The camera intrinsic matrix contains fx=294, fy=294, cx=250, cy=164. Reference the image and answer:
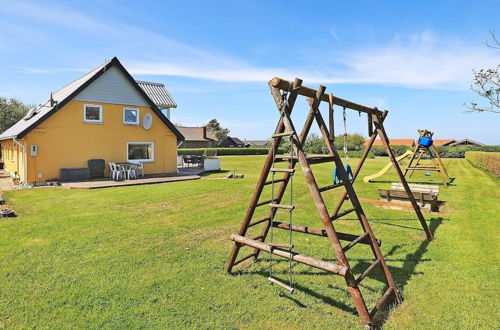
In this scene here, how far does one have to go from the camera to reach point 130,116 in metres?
16.9

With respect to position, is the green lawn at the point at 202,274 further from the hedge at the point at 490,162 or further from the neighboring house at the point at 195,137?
the neighboring house at the point at 195,137

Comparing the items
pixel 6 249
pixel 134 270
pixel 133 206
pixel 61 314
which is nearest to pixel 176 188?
pixel 133 206

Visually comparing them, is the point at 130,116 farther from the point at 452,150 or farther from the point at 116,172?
the point at 452,150

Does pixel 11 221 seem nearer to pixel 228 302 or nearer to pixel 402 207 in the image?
pixel 228 302

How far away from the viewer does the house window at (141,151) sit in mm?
17059

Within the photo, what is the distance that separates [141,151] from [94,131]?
2894 mm

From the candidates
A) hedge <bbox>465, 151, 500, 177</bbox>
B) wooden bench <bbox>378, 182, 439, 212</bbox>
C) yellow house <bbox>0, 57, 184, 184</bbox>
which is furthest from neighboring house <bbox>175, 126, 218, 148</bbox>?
wooden bench <bbox>378, 182, 439, 212</bbox>

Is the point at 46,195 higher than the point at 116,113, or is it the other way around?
the point at 116,113

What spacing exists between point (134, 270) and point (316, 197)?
3.14 metres

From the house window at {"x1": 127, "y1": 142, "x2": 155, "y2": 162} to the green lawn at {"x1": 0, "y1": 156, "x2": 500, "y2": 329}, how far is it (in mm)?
8675

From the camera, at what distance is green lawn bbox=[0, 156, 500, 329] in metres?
3.48

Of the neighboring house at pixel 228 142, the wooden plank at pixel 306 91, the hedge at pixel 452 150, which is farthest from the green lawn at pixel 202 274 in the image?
the neighboring house at pixel 228 142

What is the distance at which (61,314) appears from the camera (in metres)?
3.48

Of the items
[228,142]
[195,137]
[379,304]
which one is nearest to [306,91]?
[379,304]
